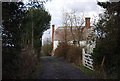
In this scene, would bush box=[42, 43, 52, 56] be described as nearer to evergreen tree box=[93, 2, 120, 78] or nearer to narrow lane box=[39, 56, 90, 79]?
narrow lane box=[39, 56, 90, 79]

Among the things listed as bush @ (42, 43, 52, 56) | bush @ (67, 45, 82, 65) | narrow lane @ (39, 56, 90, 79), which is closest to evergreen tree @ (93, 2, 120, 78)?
narrow lane @ (39, 56, 90, 79)

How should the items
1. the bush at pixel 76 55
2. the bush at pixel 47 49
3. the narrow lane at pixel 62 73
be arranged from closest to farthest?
1. the narrow lane at pixel 62 73
2. the bush at pixel 76 55
3. the bush at pixel 47 49

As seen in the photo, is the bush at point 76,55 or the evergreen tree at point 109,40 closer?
the evergreen tree at point 109,40

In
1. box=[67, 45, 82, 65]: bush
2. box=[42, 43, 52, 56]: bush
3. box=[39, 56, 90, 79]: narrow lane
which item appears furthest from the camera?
box=[42, 43, 52, 56]: bush

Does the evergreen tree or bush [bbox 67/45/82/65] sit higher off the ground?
the evergreen tree

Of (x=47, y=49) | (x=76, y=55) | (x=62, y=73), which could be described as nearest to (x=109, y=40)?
(x=62, y=73)

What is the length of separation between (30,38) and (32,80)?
12.0 m

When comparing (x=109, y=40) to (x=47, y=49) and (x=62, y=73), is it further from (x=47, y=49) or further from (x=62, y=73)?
(x=47, y=49)

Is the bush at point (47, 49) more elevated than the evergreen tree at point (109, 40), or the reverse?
the evergreen tree at point (109, 40)

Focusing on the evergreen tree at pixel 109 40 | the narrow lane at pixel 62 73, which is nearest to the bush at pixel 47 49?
the narrow lane at pixel 62 73

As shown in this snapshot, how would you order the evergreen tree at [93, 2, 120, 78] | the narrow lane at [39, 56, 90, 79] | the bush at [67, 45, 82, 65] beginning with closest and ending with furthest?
1. the evergreen tree at [93, 2, 120, 78]
2. the narrow lane at [39, 56, 90, 79]
3. the bush at [67, 45, 82, 65]

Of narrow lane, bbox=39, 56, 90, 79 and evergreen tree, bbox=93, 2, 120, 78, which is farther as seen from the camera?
narrow lane, bbox=39, 56, 90, 79

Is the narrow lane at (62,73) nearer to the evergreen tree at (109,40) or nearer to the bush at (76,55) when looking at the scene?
the evergreen tree at (109,40)

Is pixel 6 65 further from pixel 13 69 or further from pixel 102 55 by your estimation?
pixel 102 55
